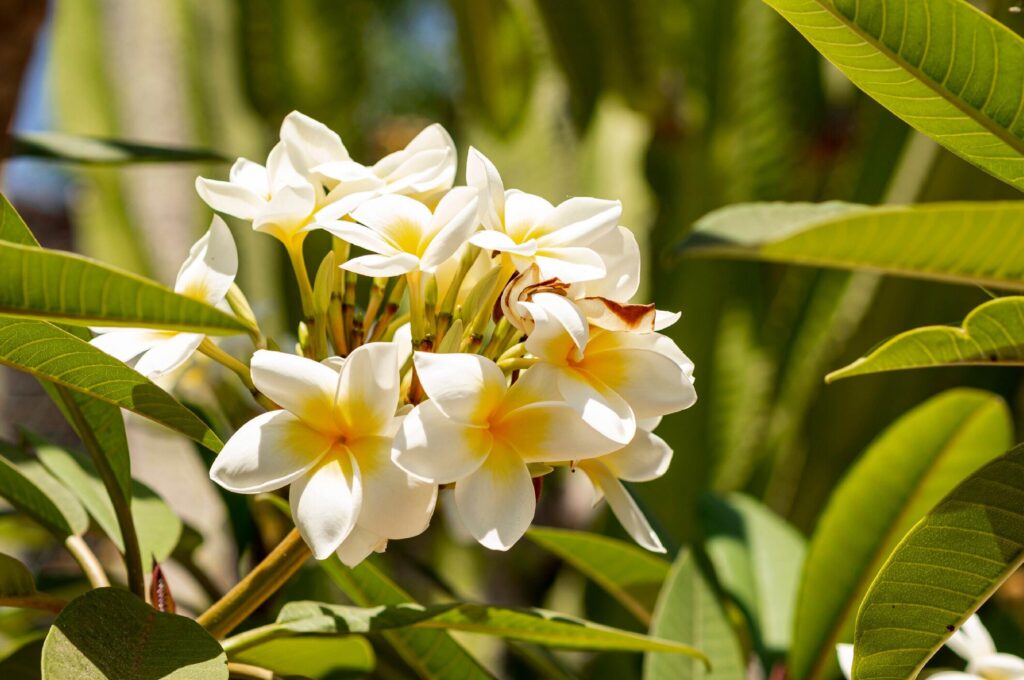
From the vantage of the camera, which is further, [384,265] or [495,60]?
[495,60]

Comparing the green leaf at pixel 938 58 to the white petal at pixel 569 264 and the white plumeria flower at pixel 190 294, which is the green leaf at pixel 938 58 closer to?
the white petal at pixel 569 264

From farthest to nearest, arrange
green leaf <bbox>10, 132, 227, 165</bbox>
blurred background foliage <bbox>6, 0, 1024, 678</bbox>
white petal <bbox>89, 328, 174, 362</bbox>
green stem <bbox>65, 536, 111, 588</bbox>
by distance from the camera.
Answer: blurred background foliage <bbox>6, 0, 1024, 678</bbox> < green leaf <bbox>10, 132, 227, 165</bbox> < green stem <bbox>65, 536, 111, 588</bbox> < white petal <bbox>89, 328, 174, 362</bbox>

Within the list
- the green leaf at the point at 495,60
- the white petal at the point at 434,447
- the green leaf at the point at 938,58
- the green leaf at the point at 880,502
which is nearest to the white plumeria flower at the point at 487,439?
the white petal at the point at 434,447

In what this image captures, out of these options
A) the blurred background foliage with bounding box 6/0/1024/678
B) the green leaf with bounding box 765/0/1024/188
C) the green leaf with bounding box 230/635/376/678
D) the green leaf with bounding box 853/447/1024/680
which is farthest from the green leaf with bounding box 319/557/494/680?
the blurred background foliage with bounding box 6/0/1024/678

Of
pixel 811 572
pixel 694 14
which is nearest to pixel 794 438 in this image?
pixel 694 14

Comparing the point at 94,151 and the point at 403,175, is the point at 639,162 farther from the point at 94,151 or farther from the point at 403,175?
the point at 403,175

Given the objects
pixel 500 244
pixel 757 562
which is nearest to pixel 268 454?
pixel 500 244

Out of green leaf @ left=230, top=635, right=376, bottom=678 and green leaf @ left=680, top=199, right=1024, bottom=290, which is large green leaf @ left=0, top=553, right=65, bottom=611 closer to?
green leaf @ left=230, top=635, right=376, bottom=678
